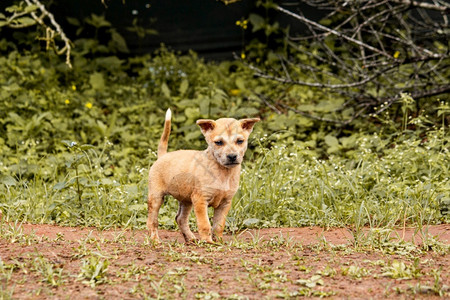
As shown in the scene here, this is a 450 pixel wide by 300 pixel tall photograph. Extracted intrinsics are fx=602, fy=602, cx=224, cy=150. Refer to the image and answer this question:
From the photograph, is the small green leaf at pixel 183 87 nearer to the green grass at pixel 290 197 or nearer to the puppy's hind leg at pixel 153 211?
the green grass at pixel 290 197

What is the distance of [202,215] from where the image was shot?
14.5 ft

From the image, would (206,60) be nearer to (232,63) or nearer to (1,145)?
(232,63)

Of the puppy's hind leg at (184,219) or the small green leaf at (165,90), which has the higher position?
the small green leaf at (165,90)

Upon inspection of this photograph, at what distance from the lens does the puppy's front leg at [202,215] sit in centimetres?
441

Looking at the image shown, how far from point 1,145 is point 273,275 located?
5.49m

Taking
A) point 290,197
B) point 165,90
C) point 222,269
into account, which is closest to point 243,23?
point 165,90

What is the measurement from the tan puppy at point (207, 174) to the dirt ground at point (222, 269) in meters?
0.25

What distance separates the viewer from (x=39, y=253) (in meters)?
3.95

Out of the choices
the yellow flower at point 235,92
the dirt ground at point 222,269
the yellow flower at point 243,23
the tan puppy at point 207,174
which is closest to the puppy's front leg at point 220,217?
the tan puppy at point 207,174

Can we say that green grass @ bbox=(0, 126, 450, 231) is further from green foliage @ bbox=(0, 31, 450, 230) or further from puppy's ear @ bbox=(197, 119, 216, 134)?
puppy's ear @ bbox=(197, 119, 216, 134)

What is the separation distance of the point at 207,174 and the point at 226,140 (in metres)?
0.29

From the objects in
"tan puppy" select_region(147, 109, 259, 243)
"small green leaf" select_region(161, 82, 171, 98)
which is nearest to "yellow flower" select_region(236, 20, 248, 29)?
"small green leaf" select_region(161, 82, 171, 98)

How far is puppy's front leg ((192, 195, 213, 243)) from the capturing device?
4.41m

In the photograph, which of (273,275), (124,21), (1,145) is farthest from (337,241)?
(124,21)
